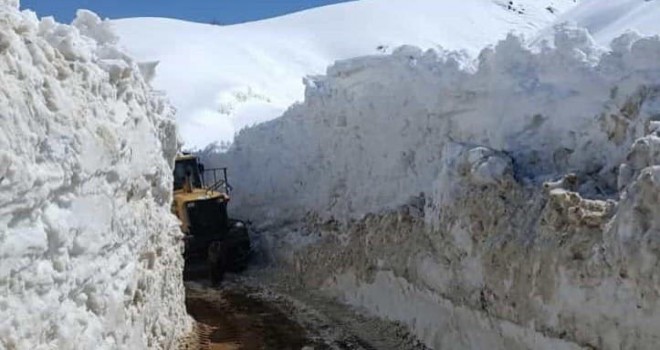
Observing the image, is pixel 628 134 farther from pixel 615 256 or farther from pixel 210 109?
pixel 210 109

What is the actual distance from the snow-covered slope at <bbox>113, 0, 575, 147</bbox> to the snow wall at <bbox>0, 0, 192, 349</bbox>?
19.1 meters

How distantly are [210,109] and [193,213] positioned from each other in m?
14.3

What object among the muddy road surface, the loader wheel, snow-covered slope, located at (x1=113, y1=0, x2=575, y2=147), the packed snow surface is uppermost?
snow-covered slope, located at (x1=113, y1=0, x2=575, y2=147)

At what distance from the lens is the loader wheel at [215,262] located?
49.5ft

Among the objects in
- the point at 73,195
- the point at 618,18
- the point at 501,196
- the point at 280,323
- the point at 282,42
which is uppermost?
the point at 282,42

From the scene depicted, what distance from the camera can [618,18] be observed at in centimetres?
1269

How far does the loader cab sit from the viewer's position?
1605 cm

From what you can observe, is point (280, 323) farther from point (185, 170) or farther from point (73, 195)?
point (73, 195)

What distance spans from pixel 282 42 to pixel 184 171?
1037 inches

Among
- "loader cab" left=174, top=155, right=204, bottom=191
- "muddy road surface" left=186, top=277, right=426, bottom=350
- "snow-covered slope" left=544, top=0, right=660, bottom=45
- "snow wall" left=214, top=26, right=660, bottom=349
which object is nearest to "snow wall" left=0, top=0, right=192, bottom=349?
"muddy road surface" left=186, top=277, right=426, bottom=350

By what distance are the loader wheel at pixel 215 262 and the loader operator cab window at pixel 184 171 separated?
62.6 inches

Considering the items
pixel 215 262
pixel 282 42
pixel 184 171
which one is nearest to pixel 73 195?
pixel 215 262

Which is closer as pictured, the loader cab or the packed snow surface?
the packed snow surface

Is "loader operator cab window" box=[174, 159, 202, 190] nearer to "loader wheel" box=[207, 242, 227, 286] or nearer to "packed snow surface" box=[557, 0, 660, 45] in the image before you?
"loader wheel" box=[207, 242, 227, 286]
